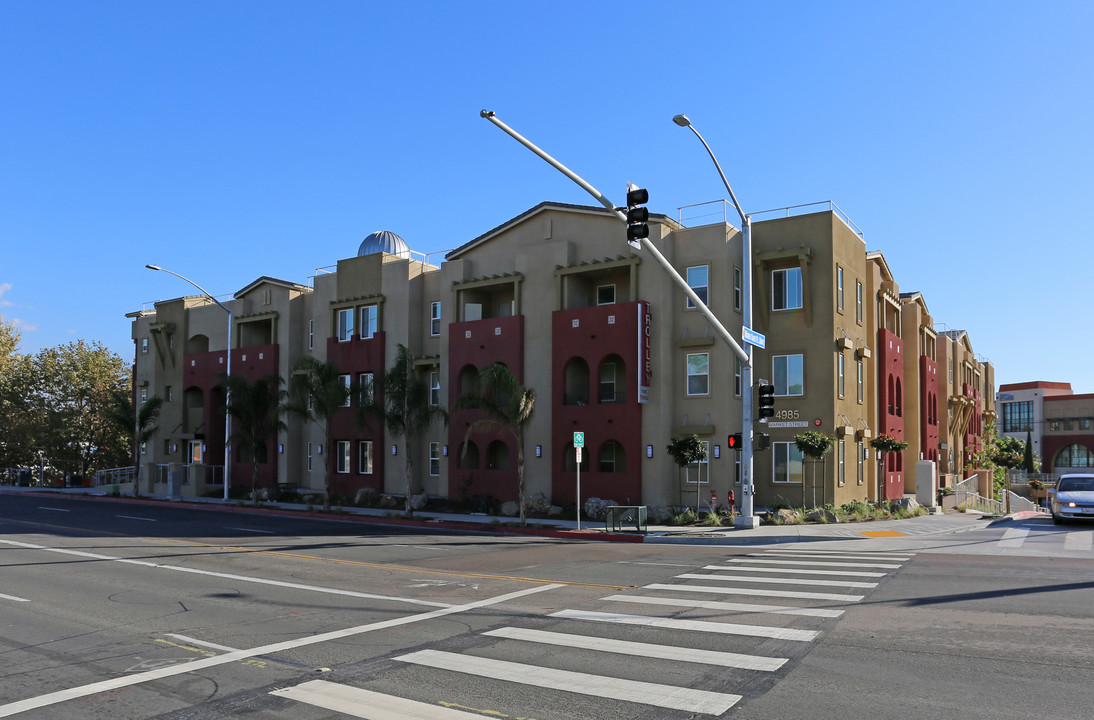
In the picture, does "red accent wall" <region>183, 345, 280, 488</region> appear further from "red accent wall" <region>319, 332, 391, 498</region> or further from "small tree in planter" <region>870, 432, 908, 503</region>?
"small tree in planter" <region>870, 432, 908, 503</region>

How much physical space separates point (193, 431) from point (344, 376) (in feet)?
43.2

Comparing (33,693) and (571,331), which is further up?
(571,331)

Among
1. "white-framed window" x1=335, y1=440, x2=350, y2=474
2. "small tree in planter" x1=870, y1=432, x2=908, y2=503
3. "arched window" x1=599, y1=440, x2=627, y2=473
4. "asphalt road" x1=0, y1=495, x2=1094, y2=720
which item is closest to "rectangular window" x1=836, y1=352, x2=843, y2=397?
"small tree in planter" x1=870, y1=432, x2=908, y2=503

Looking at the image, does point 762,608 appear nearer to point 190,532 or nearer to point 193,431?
point 190,532

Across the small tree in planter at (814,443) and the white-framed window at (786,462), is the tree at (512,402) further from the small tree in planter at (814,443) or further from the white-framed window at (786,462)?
the white-framed window at (786,462)

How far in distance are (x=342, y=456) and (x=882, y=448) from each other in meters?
24.9

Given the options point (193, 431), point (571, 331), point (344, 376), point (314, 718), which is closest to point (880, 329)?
point (571, 331)

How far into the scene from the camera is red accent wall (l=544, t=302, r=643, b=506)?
98.3ft

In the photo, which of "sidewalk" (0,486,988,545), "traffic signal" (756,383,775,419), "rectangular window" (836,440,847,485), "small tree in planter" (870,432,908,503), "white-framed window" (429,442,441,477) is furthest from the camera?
"white-framed window" (429,442,441,477)

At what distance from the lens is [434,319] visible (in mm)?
38531

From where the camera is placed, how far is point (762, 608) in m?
11.5

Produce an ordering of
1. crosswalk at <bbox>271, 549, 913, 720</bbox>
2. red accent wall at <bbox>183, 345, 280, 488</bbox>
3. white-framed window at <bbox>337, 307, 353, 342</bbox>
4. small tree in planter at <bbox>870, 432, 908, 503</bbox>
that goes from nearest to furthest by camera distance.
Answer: crosswalk at <bbox>271, 549, 913, 720</bbox>, small tree in planter at <bbox>870, 432, 908, 503</bbox>, white-framed window at <bbox>337, 307, 353, 342</bbox>, red accent wall at <bbox>183, 345, 280, 488</bbox>

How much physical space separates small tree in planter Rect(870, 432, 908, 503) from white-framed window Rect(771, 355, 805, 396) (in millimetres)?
5079

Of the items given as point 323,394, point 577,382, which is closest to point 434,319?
point 323,394
